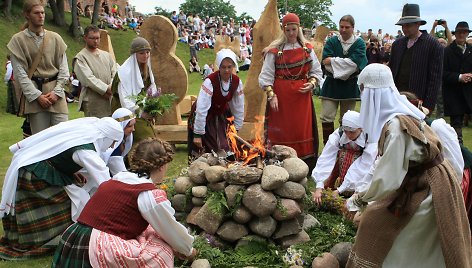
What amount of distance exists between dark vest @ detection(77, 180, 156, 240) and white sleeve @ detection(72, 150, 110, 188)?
1.06 meters

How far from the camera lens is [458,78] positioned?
856cm

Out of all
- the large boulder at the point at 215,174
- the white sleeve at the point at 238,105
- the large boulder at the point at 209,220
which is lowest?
the large boulder at the point at 209,220

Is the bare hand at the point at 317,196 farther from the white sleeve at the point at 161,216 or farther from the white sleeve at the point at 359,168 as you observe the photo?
the white sleeve at the point at 161,216

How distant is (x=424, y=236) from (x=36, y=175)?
129 inches

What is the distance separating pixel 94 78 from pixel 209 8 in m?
70.7

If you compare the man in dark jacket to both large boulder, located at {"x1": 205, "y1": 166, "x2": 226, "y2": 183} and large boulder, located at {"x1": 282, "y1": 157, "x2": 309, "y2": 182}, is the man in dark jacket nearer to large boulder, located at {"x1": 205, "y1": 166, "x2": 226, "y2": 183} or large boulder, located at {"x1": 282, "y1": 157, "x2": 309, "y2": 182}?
large boulder, located at {"x1": 282, "y1": 157, "x2": 309, "y2": 182}

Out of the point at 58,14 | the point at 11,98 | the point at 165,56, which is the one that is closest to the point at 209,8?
the point at 58,14

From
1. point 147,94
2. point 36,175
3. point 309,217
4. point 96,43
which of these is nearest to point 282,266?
point 309,217

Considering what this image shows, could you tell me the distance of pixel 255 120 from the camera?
8.73 metres

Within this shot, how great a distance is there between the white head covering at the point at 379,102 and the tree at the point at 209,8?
237 ft

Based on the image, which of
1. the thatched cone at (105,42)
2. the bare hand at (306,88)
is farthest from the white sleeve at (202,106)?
the thatched cone at (105,42)

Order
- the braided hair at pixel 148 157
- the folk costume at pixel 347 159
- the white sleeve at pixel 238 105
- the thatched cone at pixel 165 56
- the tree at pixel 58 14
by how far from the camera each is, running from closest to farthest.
→ the braided hair at pixel 148 157 < the folk costume at pixel 347 159 < the white sleeve at pixel 238 105 < the thatched cone at pixel 165 56 < the tree at pixel 58 14

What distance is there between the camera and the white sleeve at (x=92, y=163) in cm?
432

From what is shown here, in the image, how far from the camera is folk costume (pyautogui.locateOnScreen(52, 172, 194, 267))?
3184 millimetres
